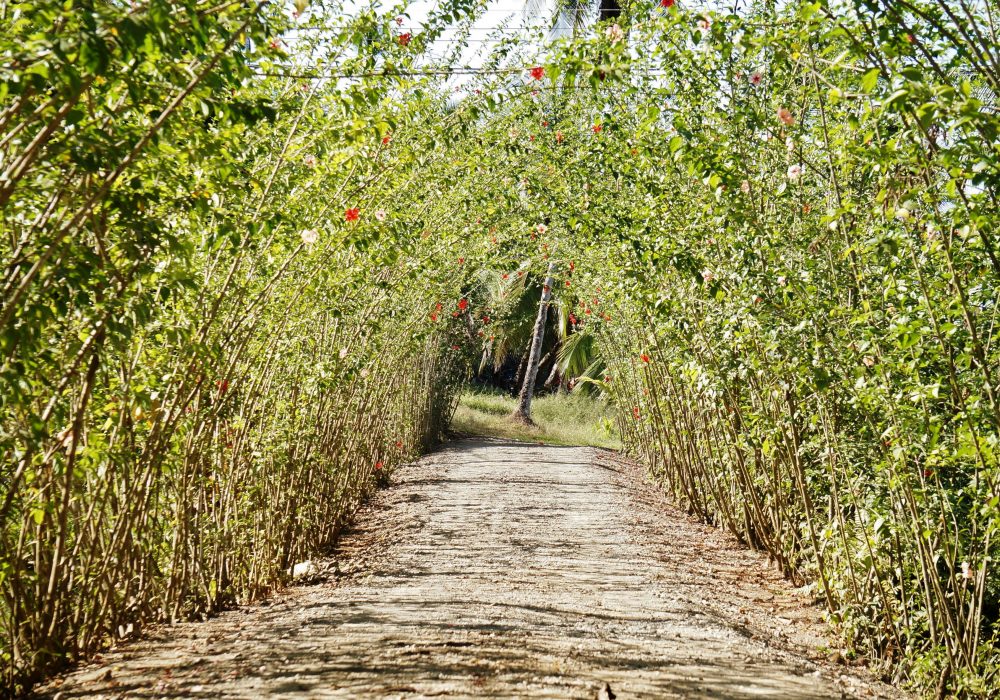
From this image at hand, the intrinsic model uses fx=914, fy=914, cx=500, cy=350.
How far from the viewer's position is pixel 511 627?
3.97 metres

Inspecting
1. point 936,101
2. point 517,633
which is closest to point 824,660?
point 517,633

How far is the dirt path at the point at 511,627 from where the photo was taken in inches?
128

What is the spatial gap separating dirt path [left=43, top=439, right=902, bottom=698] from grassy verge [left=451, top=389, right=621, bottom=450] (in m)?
7.17

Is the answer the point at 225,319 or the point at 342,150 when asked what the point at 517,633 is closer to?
the point at 225,319

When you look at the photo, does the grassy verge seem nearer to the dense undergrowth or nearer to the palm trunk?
the palm trunk

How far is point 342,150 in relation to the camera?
13.0 ft

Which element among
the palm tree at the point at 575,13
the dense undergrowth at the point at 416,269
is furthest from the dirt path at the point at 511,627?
the palm tree at the point at 575,13

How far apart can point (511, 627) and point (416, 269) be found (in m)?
2.80

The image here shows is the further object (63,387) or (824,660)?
(824,660)

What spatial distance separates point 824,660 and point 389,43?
3.25m

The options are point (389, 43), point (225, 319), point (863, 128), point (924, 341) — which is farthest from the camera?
point (225, 319)

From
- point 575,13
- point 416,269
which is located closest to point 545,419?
point 575,13

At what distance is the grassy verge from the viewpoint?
48.2ft

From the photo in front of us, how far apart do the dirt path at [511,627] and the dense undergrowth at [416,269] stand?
33 centimetres
